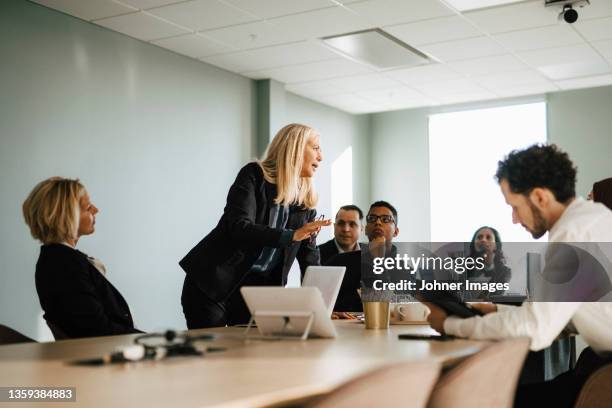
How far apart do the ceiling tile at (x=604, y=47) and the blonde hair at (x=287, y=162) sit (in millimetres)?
4241

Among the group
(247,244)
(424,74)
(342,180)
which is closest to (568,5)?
(424,74)

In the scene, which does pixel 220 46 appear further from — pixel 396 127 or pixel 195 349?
pixel 195 349

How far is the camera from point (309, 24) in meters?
5.85

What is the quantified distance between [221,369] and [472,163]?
26.3ft

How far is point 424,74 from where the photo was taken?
24.5 feet

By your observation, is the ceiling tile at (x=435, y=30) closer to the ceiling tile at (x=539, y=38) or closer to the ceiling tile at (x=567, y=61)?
the ceiling tile at (x=539, y=38)

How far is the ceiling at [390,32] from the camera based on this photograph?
18.0 feet

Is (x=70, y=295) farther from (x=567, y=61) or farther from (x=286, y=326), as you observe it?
(x=567, y=61)

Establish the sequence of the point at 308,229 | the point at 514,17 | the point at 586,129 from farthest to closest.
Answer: the point at 586,129 → the point at 514,17 → the point at 308,229

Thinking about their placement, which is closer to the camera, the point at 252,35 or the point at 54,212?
the point at 54,212

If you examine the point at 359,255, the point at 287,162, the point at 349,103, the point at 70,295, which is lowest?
the point at 70,295

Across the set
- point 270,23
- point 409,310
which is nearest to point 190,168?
point 270,23

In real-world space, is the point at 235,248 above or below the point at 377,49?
below

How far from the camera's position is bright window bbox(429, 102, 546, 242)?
346 inches
